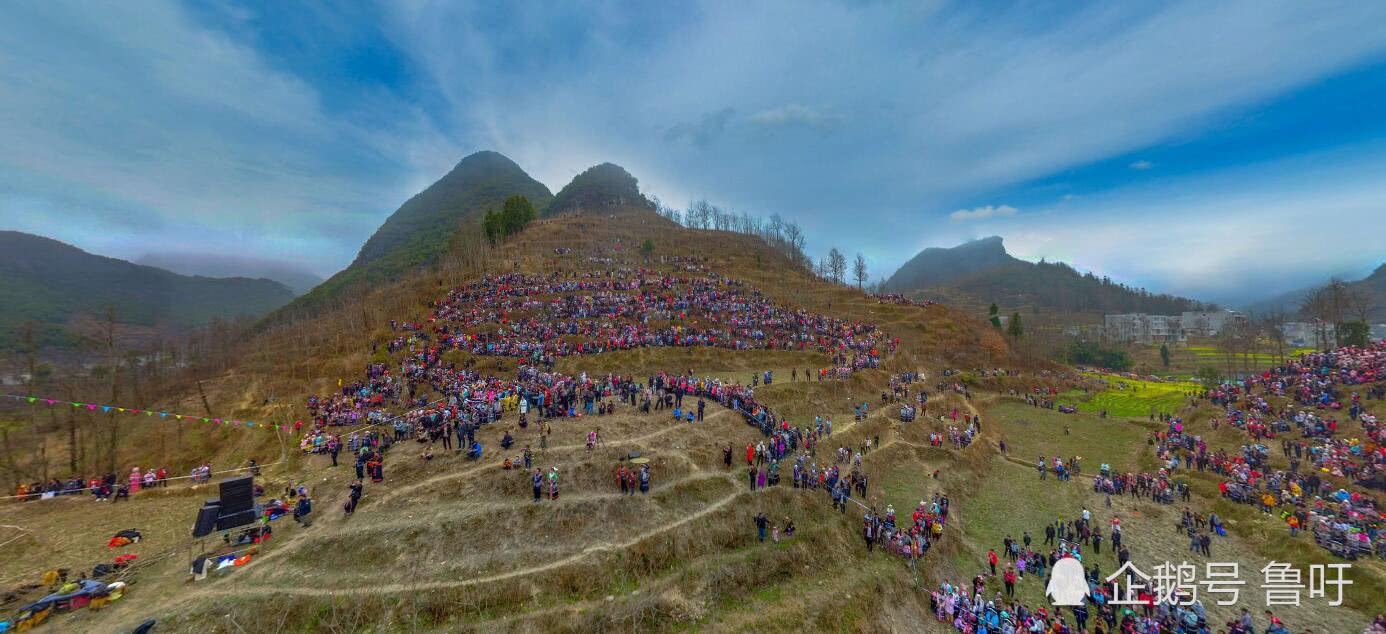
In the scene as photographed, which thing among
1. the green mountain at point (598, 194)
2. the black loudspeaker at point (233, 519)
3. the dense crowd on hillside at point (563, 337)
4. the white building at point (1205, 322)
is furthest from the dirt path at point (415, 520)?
the white building at point (1205, 322)

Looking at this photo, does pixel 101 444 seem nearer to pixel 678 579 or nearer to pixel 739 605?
pixel 678 579

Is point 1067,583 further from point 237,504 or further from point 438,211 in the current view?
point 438,211

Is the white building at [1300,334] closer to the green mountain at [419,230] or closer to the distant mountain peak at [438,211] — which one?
the green mountain at [419,230]

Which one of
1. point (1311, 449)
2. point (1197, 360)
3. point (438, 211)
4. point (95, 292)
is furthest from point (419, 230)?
point (1197, 360)

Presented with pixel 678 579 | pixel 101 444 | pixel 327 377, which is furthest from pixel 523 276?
pixel 678 579

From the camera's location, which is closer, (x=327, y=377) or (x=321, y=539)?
(x=321, y=539)

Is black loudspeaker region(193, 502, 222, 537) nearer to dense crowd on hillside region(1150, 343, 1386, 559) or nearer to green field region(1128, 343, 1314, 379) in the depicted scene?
dense crowd on hillside region(1150, 343, 1386, 559)

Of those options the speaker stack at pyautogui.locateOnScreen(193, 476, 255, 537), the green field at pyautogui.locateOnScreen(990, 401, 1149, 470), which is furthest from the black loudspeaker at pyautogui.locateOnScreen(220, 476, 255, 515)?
the green field at pyautogui.locateOnScreen(990, 401, 1149, 470)
